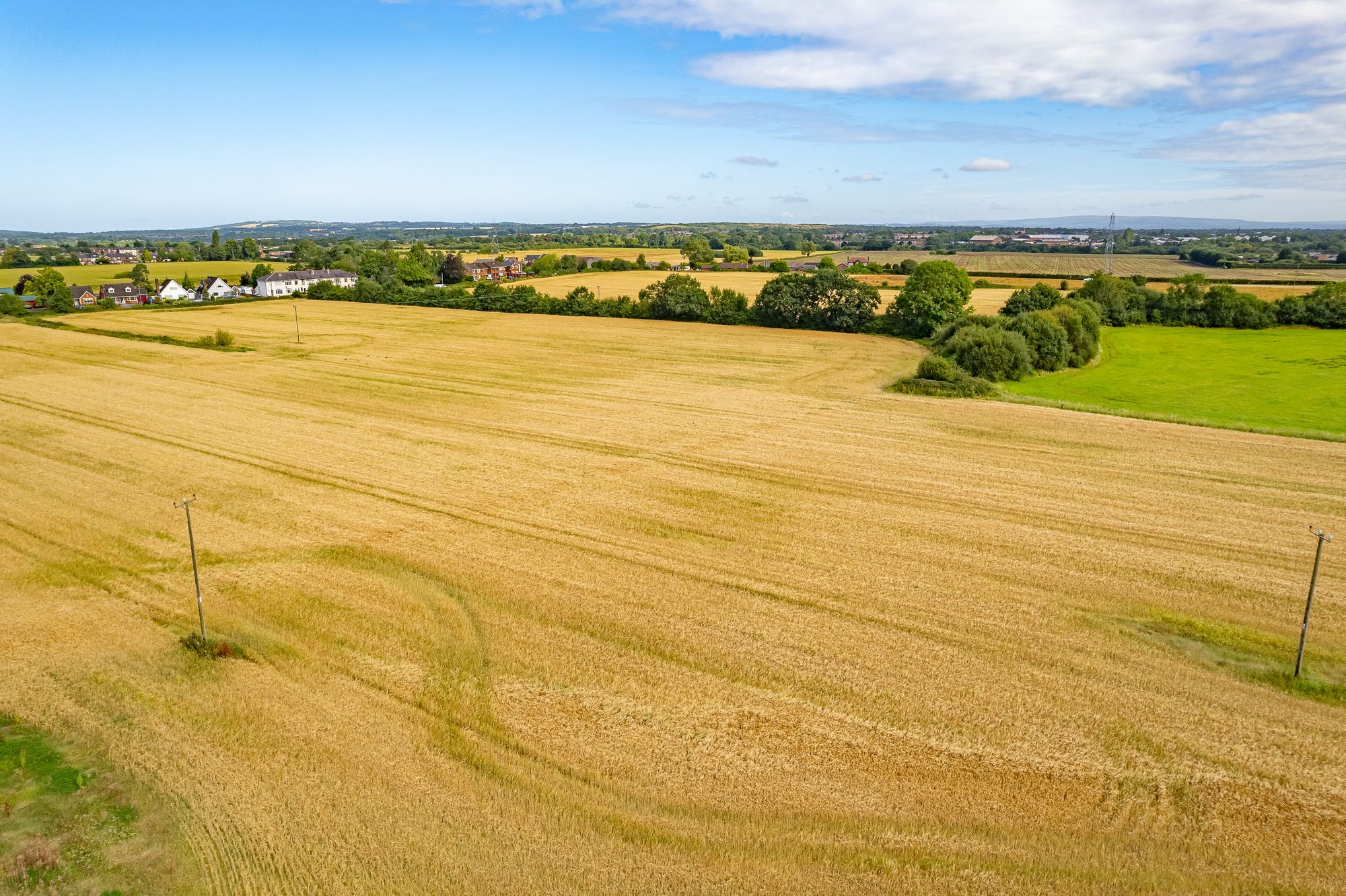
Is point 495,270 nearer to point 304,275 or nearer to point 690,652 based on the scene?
point 304,275

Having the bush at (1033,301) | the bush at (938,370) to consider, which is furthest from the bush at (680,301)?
the bush at (938,370)

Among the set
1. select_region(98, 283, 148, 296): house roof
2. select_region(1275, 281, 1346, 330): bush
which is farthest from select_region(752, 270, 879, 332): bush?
select_region(98, 283, 148, 296): house roof

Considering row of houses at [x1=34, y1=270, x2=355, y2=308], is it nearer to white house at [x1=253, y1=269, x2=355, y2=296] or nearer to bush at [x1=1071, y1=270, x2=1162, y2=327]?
white house at [x1=253, y1=269, x2=355, y2=296]

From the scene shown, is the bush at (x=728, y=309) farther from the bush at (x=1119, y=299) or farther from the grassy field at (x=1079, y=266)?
the grassy field at (x=1079, y=266)

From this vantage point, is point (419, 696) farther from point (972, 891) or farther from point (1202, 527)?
point (1202, 527)

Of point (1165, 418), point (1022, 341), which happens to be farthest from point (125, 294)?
point (1165, 418)

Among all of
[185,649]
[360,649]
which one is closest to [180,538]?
[185,649]
